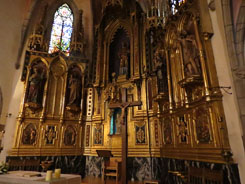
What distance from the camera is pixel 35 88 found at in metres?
10.4

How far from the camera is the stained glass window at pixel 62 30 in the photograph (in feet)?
43.6

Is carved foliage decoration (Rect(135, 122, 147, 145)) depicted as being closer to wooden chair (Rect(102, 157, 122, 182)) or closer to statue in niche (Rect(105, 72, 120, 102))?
wooden chair (Rect(102, 157, 122, 182))

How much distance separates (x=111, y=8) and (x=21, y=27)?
252 inches

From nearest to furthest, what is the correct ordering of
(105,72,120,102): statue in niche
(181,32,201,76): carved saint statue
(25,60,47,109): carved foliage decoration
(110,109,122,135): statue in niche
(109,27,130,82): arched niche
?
1. (181,32,201,76): carved saint statue
2. (25,60,47,109): carved foliage decoration
3. (110,109,122,135): statue in niche
4. (105,72,120,102): statue in niche
5. (109,27,130,82): arched niche

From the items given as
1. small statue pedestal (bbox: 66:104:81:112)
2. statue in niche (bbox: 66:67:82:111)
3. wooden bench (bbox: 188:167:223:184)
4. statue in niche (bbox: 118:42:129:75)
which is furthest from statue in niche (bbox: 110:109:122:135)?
wooden bench (bbox: 188:167:223:184)

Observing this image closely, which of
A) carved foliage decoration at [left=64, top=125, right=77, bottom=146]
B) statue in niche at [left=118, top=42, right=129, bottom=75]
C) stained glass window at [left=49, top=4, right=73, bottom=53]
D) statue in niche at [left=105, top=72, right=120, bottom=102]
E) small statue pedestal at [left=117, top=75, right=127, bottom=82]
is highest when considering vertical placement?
stained glass window at [left=49, top=4, right=73, bottom=53]

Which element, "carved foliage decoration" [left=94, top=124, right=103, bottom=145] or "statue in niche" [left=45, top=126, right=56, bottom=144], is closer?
"statue in niche" [left=45, top=126, right=56, bottom=144]

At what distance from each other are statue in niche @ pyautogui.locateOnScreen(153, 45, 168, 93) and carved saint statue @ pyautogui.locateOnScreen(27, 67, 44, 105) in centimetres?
672

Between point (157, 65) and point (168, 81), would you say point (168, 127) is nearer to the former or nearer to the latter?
point (168, 81)

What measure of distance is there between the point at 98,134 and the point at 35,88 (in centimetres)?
448

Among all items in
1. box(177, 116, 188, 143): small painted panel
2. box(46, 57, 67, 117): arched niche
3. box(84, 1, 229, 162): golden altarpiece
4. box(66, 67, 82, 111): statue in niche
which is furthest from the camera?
box(66, 67, 82, 111): statue in niche

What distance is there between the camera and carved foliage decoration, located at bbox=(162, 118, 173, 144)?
7980 mm

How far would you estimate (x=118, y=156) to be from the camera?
31.0ft

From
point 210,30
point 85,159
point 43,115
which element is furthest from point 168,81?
point 43,115
